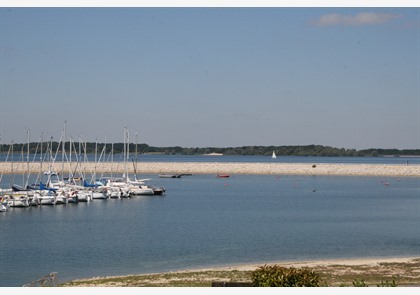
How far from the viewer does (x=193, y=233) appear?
4422cm

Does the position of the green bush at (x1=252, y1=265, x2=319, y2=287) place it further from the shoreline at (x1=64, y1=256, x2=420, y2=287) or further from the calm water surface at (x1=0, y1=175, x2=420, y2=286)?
the calm water surface at (x1=0, y1=175, x2=420, y2=286)

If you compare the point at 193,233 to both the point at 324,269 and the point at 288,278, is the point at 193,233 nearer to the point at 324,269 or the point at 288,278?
the point at 324,269

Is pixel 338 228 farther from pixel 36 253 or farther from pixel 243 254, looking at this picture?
pixel 36 253


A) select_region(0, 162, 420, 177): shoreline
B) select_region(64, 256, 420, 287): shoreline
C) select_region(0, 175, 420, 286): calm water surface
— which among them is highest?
select_region(0, 162, 420, 177): shoreline

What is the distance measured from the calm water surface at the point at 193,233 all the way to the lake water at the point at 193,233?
0.16ft

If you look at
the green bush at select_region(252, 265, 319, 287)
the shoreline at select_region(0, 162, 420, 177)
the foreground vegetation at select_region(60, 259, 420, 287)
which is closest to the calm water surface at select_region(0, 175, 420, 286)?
the foreground vegetation at select_region(60, 259, 420, 287)

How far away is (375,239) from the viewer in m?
41.5

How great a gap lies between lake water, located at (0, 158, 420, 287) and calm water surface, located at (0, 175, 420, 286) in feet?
0.16

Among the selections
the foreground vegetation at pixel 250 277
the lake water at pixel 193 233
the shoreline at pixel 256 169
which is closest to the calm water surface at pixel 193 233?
the lake water at pixel 193 233

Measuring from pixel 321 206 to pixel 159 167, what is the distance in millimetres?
75982

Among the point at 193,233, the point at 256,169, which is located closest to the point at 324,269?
the point at 193,233

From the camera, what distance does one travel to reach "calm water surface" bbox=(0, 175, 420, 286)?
32375 mm

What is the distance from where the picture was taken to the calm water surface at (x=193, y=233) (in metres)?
32.4

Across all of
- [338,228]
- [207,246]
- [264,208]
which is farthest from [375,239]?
[264,208]
